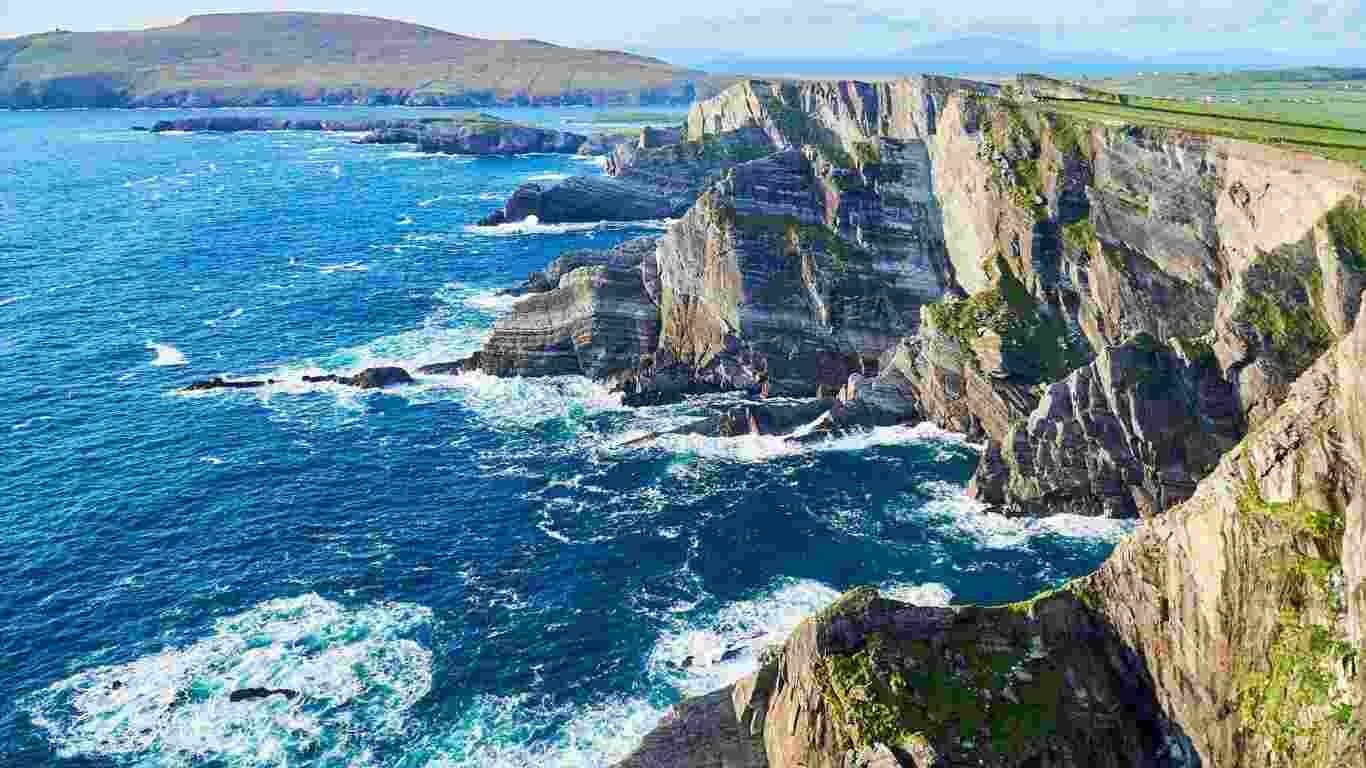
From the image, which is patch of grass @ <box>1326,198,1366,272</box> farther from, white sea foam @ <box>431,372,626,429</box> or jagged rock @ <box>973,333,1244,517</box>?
white sea foam @ <box>431,372,626,429</box>

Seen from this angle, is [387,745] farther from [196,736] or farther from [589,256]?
[589,256]

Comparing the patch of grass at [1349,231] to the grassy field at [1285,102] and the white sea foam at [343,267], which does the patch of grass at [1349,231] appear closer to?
the grassy field at [1285,102]

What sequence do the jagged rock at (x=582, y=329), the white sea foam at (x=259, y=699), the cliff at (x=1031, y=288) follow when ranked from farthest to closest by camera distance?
the jagged rock at (x=582, y=329)
the cliff at (x=1031, y=288)
the white sea foam at (x=259, y=699)

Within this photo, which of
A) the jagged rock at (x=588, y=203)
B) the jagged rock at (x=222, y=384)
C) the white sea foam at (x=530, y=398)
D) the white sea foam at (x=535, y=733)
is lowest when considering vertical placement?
the white sea foam at (x=535, y=733)

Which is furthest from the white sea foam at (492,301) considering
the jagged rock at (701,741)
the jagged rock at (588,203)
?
the jagged rock at (701,741)

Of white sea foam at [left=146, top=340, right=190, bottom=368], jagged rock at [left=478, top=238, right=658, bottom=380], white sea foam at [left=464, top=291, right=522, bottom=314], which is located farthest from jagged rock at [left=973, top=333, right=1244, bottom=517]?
white sea foam at [left=146, top=340, right=190, bottom=368]

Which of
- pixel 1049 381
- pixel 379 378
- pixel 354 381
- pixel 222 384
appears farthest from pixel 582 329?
pixel 1049 381

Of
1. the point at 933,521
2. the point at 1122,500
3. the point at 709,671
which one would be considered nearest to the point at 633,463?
the point at 933,521
